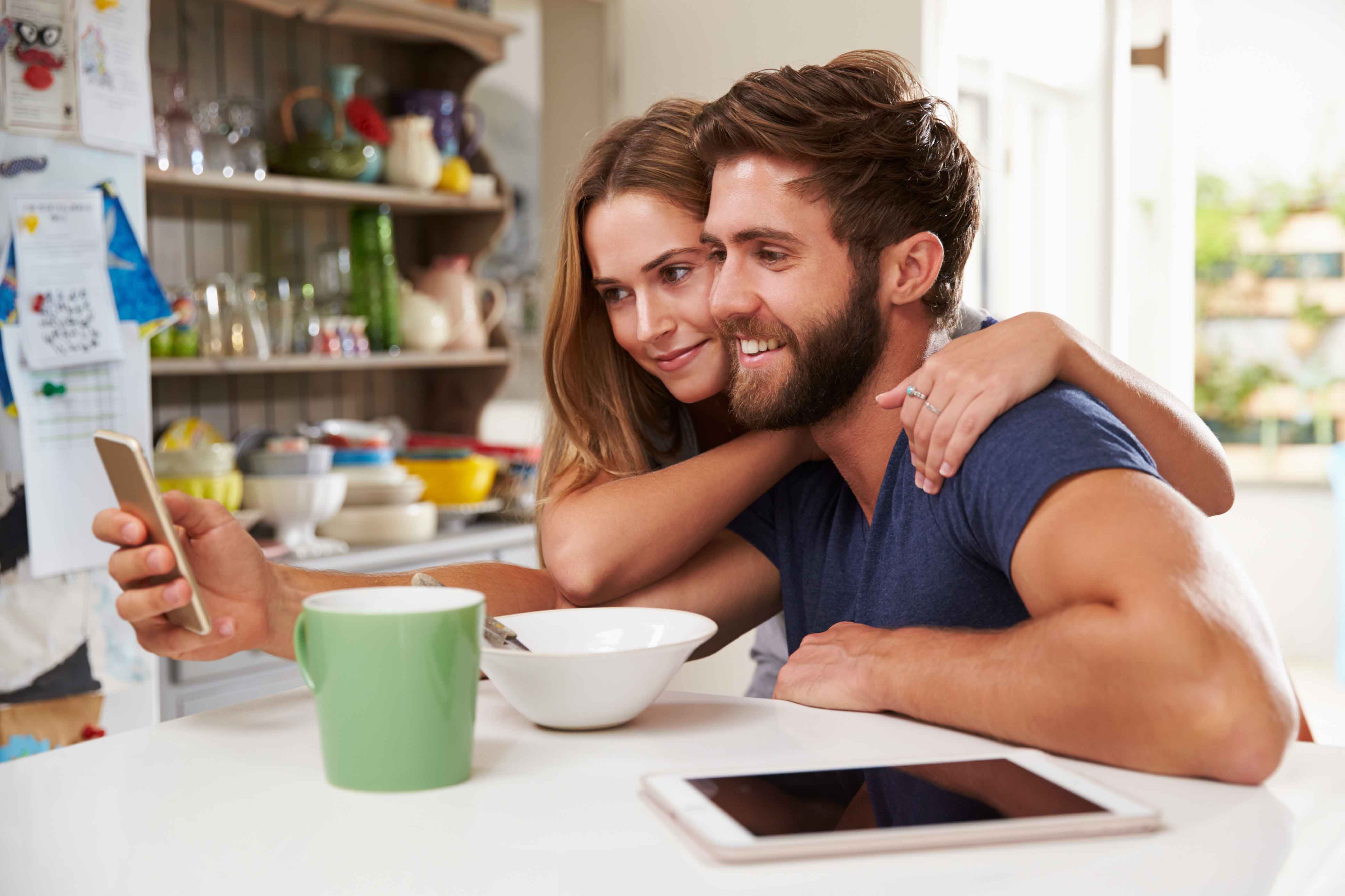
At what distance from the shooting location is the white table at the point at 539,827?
2.05ft

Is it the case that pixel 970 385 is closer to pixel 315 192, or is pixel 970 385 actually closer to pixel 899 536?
pixel 899 536

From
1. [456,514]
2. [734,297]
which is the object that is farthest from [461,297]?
[734,297]

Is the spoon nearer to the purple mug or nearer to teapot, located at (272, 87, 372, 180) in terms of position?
teapot, located at (272, 87, 372, 180)

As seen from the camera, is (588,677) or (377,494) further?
(377,494)

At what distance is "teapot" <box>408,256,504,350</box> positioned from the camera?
315cm

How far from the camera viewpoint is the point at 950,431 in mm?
1054

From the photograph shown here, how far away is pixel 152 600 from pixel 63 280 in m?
1.23

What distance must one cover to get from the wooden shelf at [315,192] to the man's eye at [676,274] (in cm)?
136

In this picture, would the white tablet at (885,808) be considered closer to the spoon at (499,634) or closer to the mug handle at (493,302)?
the spoon at (499,634)

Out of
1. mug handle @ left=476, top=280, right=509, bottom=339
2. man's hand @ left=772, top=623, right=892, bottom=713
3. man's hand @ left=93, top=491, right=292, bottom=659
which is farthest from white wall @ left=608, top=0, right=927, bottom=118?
man's hand @ left=93, top=491, right=292, bottom=659

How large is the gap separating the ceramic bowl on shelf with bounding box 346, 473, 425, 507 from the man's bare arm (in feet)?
6.21

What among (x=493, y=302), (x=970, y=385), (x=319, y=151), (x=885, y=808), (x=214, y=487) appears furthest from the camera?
(x=493, y=302)

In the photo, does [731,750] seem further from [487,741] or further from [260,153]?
[260,153]

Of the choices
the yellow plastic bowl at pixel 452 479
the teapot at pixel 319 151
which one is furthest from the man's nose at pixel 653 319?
the teapot at pixel 319 151
